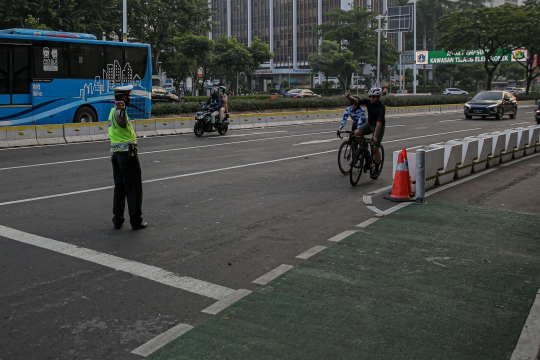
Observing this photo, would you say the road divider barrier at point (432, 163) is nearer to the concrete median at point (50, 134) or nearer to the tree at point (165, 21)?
the concrete median at point (50, 134)

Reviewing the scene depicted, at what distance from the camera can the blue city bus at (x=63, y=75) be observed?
20.0 metres

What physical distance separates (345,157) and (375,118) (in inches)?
41.5

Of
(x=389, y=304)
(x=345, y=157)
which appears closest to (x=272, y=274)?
(x=389, y=304)

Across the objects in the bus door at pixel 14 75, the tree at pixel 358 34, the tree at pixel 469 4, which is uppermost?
the tree at pixel 469 4

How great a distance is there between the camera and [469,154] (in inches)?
530

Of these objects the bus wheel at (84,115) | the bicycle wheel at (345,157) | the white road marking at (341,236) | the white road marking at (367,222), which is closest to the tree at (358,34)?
the bus wheel at (84,115)

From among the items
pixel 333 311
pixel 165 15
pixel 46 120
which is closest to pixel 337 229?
pixel 333 311

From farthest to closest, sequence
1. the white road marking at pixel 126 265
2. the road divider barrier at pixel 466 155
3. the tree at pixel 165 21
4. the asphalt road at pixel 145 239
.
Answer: the tree at pixel 165 21
the road divider barrier at pixel 466 155
the white road marking at pixel 126 265
the asphalt road at pixel 145 239

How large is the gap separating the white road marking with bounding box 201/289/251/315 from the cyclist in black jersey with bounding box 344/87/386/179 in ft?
22.4

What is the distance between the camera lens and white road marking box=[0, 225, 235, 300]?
18.8 ft

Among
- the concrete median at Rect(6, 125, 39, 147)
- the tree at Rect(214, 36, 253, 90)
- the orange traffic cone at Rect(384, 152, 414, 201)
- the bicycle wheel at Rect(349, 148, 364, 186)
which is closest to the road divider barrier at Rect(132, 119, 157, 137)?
the concrete median at Rect(6, 125, 39, 147)

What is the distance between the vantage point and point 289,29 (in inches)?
4272

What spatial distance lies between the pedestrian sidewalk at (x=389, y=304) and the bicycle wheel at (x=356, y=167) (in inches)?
141

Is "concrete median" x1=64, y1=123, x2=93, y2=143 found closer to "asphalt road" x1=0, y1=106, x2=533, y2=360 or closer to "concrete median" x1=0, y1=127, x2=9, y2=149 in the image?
"concrete median" x1=0, y1=127, x2=9, y2=149
